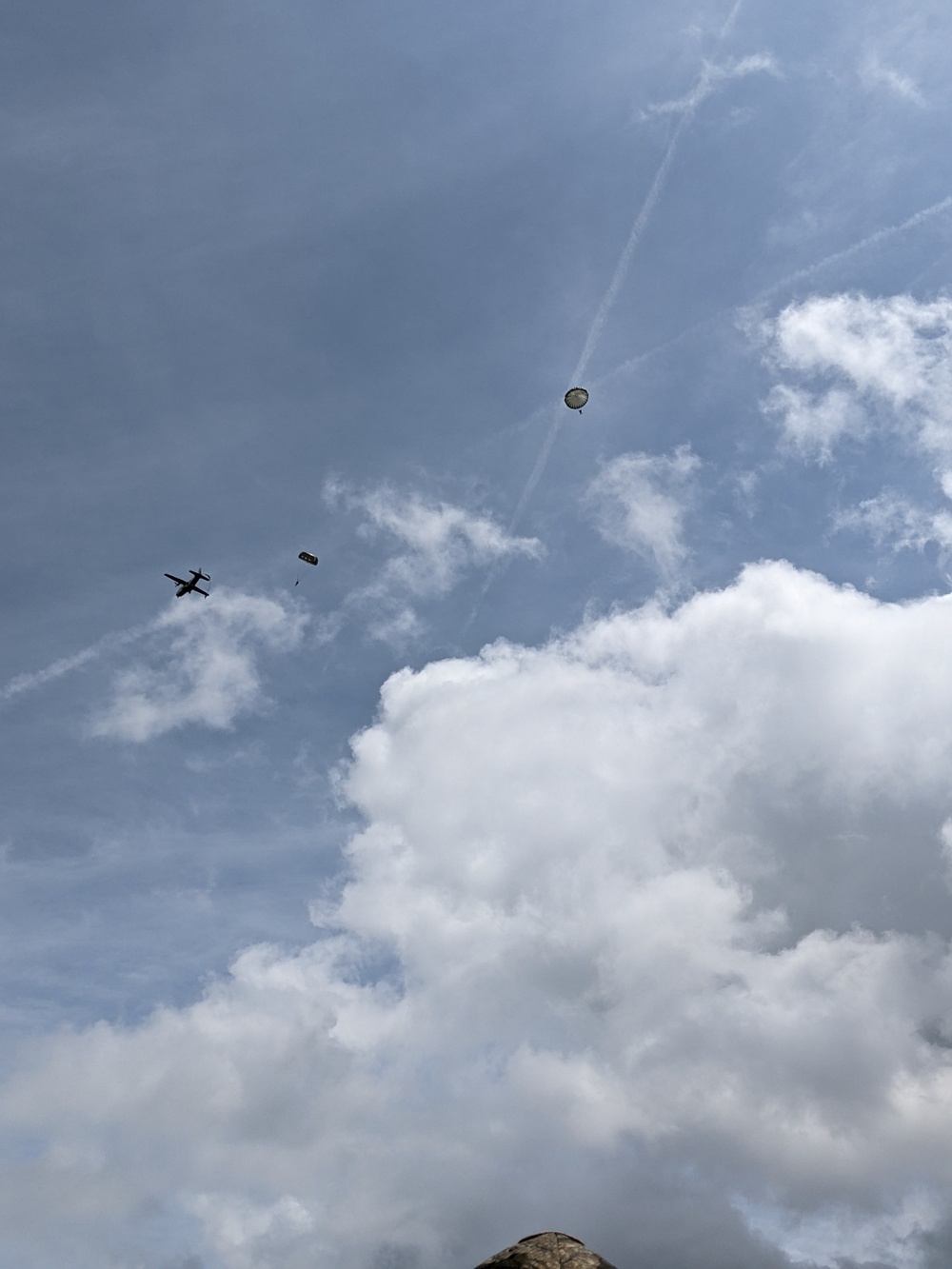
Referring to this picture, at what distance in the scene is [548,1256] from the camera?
97.2 ft

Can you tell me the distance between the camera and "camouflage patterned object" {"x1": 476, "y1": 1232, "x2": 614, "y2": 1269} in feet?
95.5

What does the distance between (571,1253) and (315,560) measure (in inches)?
3849

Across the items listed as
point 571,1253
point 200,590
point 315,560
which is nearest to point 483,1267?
point 571,1253

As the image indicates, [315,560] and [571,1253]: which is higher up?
[315,560]

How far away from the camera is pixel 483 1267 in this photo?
29766 millimetres

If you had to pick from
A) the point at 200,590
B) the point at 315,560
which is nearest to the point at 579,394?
the point at 315,560

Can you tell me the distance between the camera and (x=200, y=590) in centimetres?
14038

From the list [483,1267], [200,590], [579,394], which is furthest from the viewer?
[200,590]

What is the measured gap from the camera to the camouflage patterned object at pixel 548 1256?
29.1m

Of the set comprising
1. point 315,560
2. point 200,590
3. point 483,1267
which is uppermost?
point 200,590

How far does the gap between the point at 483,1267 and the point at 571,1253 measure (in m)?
3.10

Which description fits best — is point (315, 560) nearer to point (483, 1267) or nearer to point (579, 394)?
point (579, 394)

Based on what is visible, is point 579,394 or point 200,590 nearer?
point 579,394

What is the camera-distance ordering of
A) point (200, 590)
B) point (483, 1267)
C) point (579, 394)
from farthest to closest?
point (200, 590), point (579, 394), point (483, 1267)
